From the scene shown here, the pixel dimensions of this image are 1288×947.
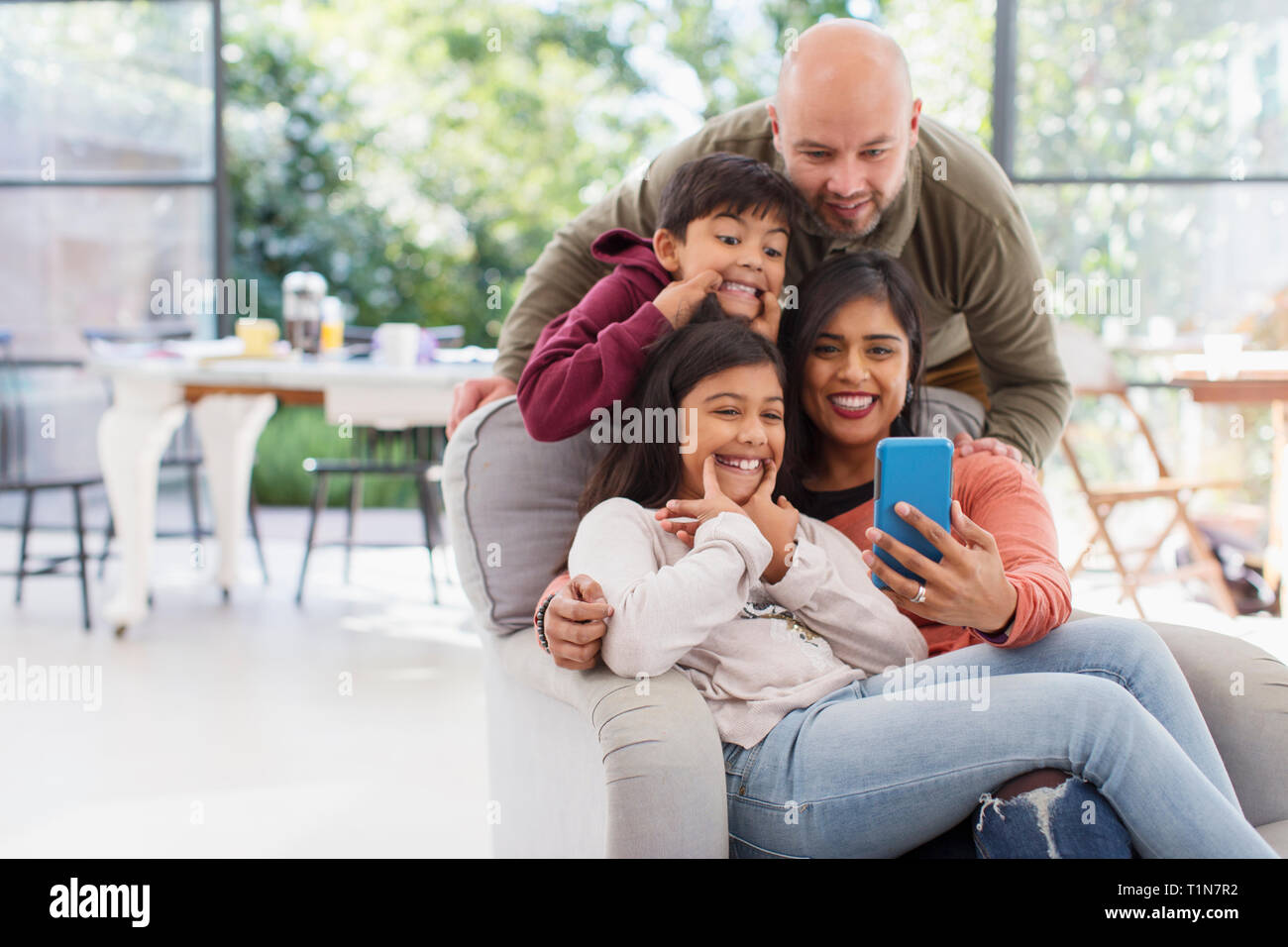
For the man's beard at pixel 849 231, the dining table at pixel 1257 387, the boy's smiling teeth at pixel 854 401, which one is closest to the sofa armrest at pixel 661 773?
the boy's smiling teeth at pixel 854 401

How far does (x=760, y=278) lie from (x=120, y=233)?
180 inches

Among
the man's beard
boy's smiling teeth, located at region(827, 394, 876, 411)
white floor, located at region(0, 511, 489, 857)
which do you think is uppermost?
the man's beard

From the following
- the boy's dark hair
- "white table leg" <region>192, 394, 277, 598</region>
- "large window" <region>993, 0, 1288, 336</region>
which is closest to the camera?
the boy's dark hair

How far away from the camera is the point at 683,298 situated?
1.71 metres

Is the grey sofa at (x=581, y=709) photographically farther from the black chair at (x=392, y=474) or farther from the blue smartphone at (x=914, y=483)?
the black chair at (x=392, y=474)

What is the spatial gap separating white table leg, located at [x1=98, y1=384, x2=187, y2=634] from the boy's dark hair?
94.8 inches

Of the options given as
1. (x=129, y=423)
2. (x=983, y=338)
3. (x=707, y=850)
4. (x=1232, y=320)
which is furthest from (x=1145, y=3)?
(x=707, y=850)

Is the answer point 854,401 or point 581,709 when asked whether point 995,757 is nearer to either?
point 581,709

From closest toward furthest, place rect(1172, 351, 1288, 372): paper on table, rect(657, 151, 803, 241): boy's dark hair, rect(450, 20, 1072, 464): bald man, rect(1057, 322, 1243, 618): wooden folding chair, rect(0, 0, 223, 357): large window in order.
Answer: rect(657, 151, 803, 241): boy's dark hair
rect(450, 20, 1072, 464): bald man
rect(1172, 351, 1288, 372): paper on table
rect(1057, 322, 1243, 618): wooden folding chair
rect(0, 0, 223, 357): large window

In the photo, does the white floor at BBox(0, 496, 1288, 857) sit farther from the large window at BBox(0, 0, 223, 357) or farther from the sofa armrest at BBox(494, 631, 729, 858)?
the large window at BBox(0, 0, 223, 357)

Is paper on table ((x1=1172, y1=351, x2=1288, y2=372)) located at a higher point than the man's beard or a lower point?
lower

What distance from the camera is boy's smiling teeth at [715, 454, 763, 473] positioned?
5.23 ft
